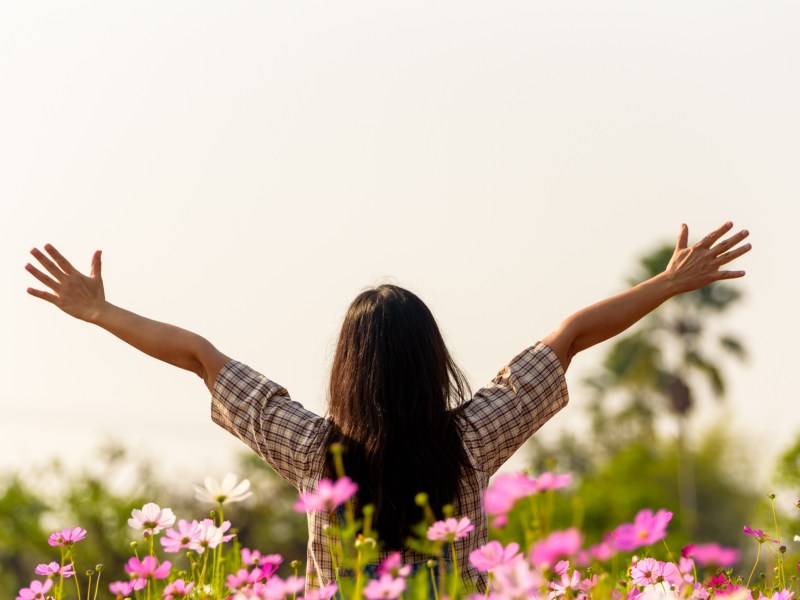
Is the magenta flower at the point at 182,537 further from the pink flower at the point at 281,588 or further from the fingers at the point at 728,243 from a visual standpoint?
the fingers at the point at 728,243

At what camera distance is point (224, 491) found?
2.67 metres

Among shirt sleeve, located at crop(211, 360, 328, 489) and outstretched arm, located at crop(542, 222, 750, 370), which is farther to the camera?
outstretched arm, located at crop(542, 222, 750, 370)

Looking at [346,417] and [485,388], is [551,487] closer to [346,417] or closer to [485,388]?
[346,417]

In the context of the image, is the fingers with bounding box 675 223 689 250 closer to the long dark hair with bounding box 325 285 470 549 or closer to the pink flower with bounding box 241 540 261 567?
the long dark hair with bounding box 325 285 470 549

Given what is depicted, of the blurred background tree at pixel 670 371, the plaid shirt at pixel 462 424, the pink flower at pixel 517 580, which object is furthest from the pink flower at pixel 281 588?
the blurred background tree at pixel 670 371

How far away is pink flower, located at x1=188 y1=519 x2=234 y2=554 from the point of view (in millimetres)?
2711

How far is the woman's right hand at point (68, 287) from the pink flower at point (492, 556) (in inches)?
81.7

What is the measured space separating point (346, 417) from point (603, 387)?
1727 inches

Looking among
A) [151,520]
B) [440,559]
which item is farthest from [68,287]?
[440,559]

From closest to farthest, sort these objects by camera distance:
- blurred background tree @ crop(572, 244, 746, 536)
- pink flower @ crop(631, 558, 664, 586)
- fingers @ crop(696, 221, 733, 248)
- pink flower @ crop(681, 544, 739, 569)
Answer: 1. pink flower @ crop(681, 544, 739, 569)
2. pink flower @ crop(631, 558, 664, 586)
3. fingers @ crop(696, 221, 733, 248)
4. blurred background tree @ crop(572, 244, 746, 536)

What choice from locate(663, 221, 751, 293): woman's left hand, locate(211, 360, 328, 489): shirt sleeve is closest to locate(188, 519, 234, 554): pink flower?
locate(211, 360, 328, 489): shirt sleeve

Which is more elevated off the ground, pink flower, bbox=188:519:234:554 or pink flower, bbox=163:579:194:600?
pink flower, bbox=188:519:234:554

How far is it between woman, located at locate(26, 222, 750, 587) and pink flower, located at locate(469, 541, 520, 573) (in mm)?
791

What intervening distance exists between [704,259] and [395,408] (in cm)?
130
